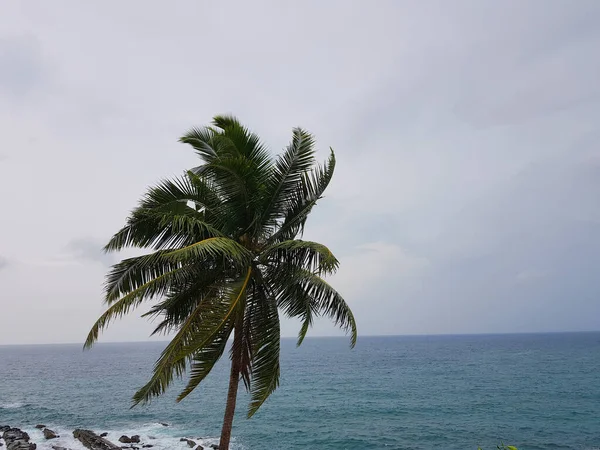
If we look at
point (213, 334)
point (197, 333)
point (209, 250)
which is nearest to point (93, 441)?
point (197, 333)

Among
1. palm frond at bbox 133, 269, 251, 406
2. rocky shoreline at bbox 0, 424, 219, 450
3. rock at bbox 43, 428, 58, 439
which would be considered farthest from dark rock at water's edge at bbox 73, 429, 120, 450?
palm frond at bbox 133, 269, 251, 406

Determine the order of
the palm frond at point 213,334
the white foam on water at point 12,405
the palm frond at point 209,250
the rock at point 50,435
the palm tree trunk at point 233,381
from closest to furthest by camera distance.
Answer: the palm frond at point 209,250 < the palm frond at point 213,334 < the palm tree trunk at point 233,381 < the rock at point 50,435 < the white foam on water at point 12,405

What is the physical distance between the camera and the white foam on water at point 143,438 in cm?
3297

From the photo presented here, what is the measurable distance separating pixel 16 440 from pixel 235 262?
109ft

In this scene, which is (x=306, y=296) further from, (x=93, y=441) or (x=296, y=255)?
(x=93, y=441)

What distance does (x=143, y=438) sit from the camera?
117 ft

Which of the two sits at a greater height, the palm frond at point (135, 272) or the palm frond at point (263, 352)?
the palm frond at point (135, 272)

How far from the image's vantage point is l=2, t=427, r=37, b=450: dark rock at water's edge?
99.8ft

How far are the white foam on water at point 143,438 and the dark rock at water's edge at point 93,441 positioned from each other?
13.5 inches

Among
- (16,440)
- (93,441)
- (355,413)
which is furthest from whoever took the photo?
(355,413)

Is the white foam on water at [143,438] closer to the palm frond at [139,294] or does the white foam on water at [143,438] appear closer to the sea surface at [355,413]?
the sea surface at [355,413]

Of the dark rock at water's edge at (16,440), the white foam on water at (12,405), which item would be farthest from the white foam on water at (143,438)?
the white foam on water at (12,405)

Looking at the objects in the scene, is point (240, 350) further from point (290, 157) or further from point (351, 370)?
point (351, 370)

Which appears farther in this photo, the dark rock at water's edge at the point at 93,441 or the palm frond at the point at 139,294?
the dark rock at water's edge at the point at 93,441
